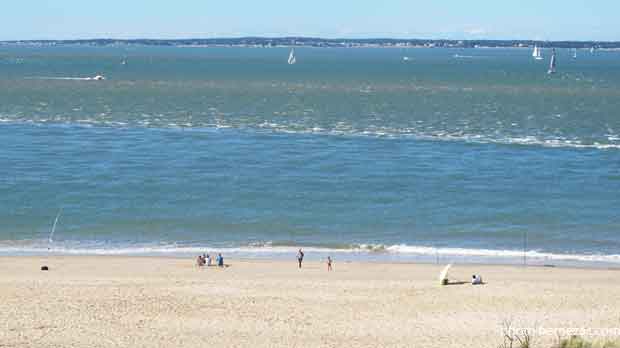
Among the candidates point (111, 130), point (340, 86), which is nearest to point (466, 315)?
point (111, 130)

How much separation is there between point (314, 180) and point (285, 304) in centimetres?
2262

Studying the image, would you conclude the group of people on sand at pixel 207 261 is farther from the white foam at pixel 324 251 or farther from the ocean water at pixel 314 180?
the ocean water at pixel 314 180

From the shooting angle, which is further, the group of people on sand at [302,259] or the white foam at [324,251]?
the white foam at [324,251]

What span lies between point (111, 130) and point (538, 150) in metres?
28.8

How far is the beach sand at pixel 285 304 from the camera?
24609 millimetres

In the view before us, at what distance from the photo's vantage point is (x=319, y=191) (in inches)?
1891

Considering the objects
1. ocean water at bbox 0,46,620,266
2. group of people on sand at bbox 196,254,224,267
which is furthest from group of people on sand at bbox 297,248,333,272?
group of people on sand at bbox 196,254,224,267

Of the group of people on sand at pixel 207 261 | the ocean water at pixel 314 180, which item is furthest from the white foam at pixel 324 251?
the group of people on sand at pixel 207 261

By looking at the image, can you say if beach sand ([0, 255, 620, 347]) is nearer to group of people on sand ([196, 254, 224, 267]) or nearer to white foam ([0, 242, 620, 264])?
group of people on sand ([196, 254, 224, 267])

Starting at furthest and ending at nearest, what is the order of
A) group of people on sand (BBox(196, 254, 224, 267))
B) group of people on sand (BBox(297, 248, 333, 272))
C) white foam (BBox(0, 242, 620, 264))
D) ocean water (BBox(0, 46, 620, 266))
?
ocean water (BBox(0, 46, 620, 266)), white foam (BBox(0, 242, 620, 264)), group of people on sand (BBox(196, 254, 224, 267)), group of people on sand (BBox(297, 248, 333, 272))

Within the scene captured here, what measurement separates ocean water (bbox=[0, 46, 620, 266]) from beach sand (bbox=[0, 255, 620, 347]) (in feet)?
11.7

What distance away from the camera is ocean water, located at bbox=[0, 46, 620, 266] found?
39500mm

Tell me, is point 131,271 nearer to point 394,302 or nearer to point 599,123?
point 394,302

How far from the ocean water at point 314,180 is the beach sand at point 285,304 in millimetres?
3565
